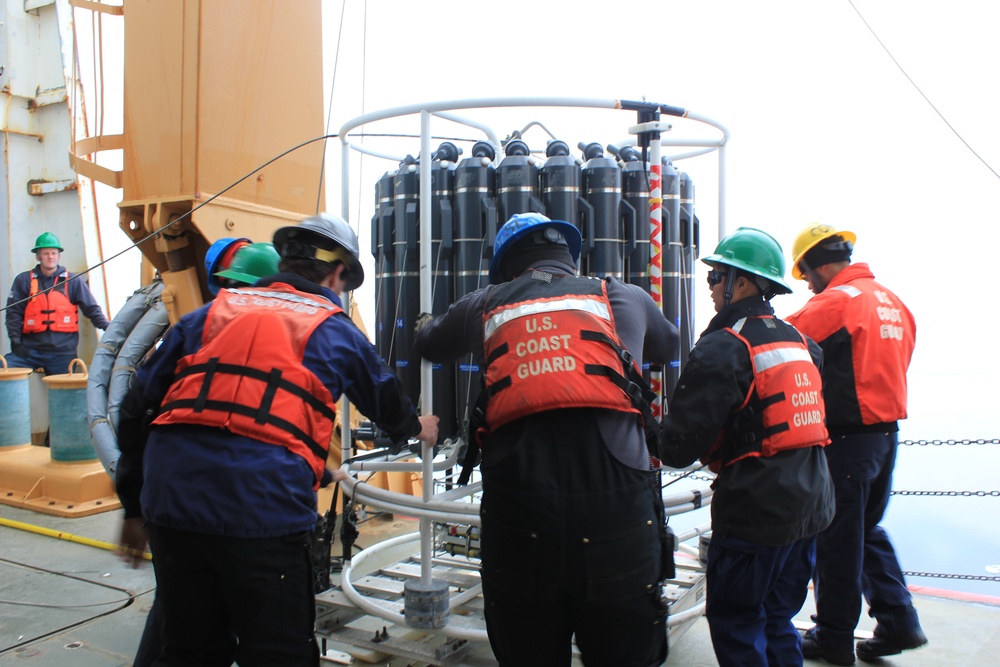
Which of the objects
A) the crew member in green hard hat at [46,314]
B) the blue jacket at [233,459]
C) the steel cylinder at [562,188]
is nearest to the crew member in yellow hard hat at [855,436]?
the steel cylinder at [562,188]

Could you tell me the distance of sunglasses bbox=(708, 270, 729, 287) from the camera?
2693 mm

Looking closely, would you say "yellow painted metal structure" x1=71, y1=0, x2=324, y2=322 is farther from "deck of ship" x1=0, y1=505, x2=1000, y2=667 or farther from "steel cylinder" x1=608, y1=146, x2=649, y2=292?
"steel cylinder" x1=608, y1=146, x2=649, y2=292

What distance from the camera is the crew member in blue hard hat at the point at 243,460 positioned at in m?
2.09

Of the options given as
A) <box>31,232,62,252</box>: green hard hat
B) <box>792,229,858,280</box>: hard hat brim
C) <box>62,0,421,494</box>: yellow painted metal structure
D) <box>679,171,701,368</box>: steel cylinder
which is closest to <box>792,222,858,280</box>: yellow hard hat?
<box>792,229,858,280</box>: hard hat brim

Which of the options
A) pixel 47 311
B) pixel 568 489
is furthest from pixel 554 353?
pixel 47 311

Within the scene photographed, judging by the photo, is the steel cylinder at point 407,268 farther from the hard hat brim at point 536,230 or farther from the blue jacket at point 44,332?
the blue jacket at point 44,332

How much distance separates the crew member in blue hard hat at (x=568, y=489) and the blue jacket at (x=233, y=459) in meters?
0.44

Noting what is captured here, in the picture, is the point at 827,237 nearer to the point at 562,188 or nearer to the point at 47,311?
the point at 562,188

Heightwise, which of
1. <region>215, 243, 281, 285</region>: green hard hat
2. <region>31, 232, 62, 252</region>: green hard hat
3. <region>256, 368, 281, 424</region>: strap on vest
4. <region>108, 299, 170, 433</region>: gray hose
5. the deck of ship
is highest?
<region>31, 232, 62, 252</region>: green hard hat

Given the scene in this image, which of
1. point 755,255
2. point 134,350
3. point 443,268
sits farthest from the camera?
point 134,350

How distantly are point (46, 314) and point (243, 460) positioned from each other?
20.8 ft

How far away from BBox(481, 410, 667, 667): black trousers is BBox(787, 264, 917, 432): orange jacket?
1.49m

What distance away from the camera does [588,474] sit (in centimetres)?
212

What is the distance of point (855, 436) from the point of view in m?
3.29
